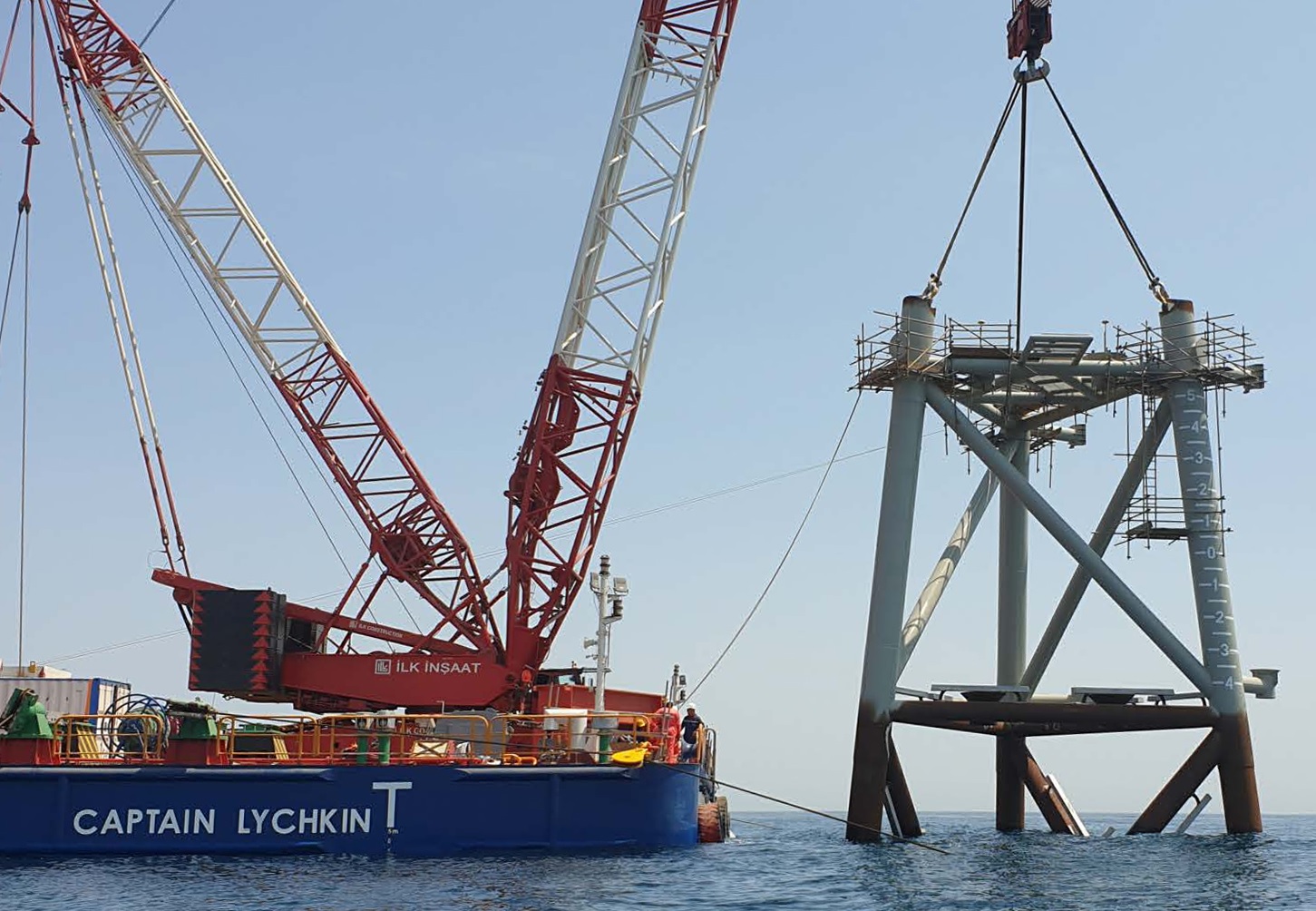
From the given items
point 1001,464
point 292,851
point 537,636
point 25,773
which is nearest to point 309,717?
point 292,851

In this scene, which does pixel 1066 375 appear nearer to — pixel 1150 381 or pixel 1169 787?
pixel 1150 381

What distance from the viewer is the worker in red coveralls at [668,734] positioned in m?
38.5

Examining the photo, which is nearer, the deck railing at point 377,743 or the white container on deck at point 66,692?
the deck railing at point 377,743

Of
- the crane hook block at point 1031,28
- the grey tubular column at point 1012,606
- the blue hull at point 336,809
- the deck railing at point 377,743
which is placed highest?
the crane hook block at point 1031,28

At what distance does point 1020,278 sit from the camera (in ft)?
148

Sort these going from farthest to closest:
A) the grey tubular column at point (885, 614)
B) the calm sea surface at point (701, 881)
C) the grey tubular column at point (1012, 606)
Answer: the grey tubular column at point (1012, 606)
the grey tubular column at point (885, 614)
the calm sea surface at point (701, 881)

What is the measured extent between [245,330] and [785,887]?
1126 inches

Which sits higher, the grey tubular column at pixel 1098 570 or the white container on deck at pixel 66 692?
the grey tubular column at pixel 1098 570

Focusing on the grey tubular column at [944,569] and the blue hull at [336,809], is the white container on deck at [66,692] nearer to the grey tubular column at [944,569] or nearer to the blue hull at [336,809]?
the blue hull at [336,809]

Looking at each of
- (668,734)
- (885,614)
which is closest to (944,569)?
(885,614)

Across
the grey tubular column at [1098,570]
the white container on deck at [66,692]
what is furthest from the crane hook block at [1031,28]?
the white container on deck at [66,692]

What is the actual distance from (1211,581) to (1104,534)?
3.66 m

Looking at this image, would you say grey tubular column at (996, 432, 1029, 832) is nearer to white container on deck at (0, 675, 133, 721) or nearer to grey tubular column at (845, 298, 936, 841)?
grey tubular column at (845, 298, 936, 841)

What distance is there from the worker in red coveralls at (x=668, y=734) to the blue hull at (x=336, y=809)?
2.84 ft
